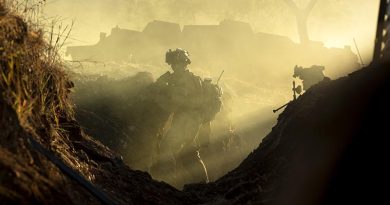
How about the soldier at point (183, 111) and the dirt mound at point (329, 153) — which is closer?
the dirt mound at point (329, 153)

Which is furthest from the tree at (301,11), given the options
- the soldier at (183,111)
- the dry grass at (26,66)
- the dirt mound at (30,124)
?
the dry grass at (26,66)

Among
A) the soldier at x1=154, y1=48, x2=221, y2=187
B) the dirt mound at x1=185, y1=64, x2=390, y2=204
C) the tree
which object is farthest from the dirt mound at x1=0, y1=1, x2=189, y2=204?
the tree

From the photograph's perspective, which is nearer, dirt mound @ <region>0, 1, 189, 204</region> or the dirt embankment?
dirt mound @ <region>0, 1, 189, 204</region>

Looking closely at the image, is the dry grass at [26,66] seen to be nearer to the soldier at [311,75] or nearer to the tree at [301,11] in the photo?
the soldier at [311,75]

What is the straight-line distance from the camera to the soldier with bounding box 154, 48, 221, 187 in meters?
34.1

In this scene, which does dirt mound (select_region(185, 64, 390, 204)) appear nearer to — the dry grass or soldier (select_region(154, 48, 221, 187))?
the dry grass

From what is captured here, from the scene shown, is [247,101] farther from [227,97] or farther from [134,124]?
[134,124]

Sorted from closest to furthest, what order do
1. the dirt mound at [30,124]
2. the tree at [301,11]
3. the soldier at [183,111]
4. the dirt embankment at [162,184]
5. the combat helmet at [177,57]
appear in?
the dirt mound at [30,124]
the dirt embankment at [162,184]
the soldier at [183,111]
the combat helmet at [177,57]
the tree at [301,11]

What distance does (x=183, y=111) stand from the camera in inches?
1374

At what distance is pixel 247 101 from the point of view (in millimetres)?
58656

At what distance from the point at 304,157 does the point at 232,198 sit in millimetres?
1715

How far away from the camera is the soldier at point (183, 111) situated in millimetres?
34062

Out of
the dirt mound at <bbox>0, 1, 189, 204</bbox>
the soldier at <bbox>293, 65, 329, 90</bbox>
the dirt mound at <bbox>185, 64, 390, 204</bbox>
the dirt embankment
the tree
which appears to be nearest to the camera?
the dirt mound at <bbox>0, 1, 189, 204</bbox>

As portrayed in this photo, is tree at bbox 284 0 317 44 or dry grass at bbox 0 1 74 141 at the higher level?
tree at bbox 284 0 317 44
